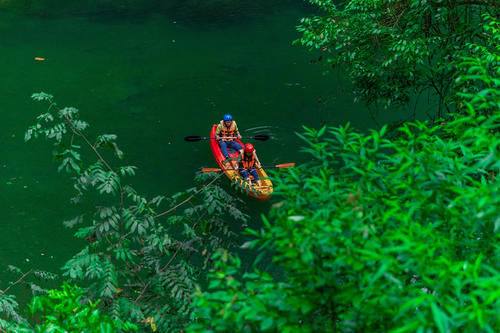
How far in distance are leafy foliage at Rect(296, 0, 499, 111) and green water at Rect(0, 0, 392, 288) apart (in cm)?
224

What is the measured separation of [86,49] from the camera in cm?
1502

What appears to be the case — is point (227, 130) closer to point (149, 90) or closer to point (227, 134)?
point (227, 134)

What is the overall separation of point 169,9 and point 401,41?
13.2 meters

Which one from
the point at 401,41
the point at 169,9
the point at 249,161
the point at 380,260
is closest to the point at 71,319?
the point at 380,260

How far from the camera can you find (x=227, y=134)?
1016cm

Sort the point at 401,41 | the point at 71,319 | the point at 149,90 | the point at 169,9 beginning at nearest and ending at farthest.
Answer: the point at 71,319 → the point at 401,41 → the point at 149,90 → the point at 169,9

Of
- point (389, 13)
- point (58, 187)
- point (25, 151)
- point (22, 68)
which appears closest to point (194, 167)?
point (58, 187)

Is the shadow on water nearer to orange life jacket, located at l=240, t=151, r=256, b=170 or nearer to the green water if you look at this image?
the green water

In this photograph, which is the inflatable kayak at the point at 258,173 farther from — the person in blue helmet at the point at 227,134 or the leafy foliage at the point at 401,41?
the leafy foliage at the point at 401,41

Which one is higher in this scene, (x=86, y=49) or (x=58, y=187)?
(x=86, y=49)

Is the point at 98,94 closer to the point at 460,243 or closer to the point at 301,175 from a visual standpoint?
the point at 301,175

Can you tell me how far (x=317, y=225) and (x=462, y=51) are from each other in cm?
504

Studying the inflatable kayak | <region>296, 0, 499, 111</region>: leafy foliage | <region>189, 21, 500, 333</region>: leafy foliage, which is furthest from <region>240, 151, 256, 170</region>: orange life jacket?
<region>189, 21, 500, 333</region>: leafy foliage

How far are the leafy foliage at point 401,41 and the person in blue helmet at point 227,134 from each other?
2.72 meters
